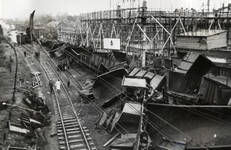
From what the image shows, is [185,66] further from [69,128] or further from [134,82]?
[69,128]

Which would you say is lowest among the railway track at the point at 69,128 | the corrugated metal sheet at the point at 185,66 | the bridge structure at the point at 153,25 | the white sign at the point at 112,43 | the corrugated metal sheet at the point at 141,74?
the railway track at the point at 69,128

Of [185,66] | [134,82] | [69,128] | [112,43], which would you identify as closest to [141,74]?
[134,82]

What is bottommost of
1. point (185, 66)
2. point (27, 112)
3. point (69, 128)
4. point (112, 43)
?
point (69, 128)

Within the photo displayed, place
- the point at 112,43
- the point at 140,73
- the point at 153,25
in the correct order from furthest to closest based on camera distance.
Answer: the point at 153,25 → the point at 112,43 → the point at 140,73

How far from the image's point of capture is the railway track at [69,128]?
12.5m

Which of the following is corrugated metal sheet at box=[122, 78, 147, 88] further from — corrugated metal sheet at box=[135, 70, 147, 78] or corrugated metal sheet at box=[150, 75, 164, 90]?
corrugated metal sheet at box=[135, 70, 147, 78]

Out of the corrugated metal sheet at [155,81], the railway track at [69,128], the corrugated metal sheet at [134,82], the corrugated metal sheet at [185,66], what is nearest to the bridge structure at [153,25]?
the corrugated metal sheet at [185,66]

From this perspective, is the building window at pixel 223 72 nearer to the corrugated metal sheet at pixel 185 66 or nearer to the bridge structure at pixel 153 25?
the corrugated metal sheet at pixel 185 66

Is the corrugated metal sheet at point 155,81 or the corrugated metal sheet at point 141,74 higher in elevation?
the corrugated metal sheet at point 141,74

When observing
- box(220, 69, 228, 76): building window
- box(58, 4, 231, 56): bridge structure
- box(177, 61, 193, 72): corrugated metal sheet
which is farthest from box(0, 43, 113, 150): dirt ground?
box(220, 69, 228, 76): building window

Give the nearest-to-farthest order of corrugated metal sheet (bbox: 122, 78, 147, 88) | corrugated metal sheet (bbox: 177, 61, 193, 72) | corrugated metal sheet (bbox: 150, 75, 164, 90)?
corrugated metal sheet (bbox: 122, 78, 147, 88)
corrugated metal sheet (bbox: 150, 75, 164, 90)
corrugated metal sheet (bbox: 177, 61, 193, 72)

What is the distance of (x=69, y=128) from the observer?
1459 centimetres

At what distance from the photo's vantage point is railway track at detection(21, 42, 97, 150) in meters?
12.5

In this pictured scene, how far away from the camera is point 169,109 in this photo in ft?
45.0
